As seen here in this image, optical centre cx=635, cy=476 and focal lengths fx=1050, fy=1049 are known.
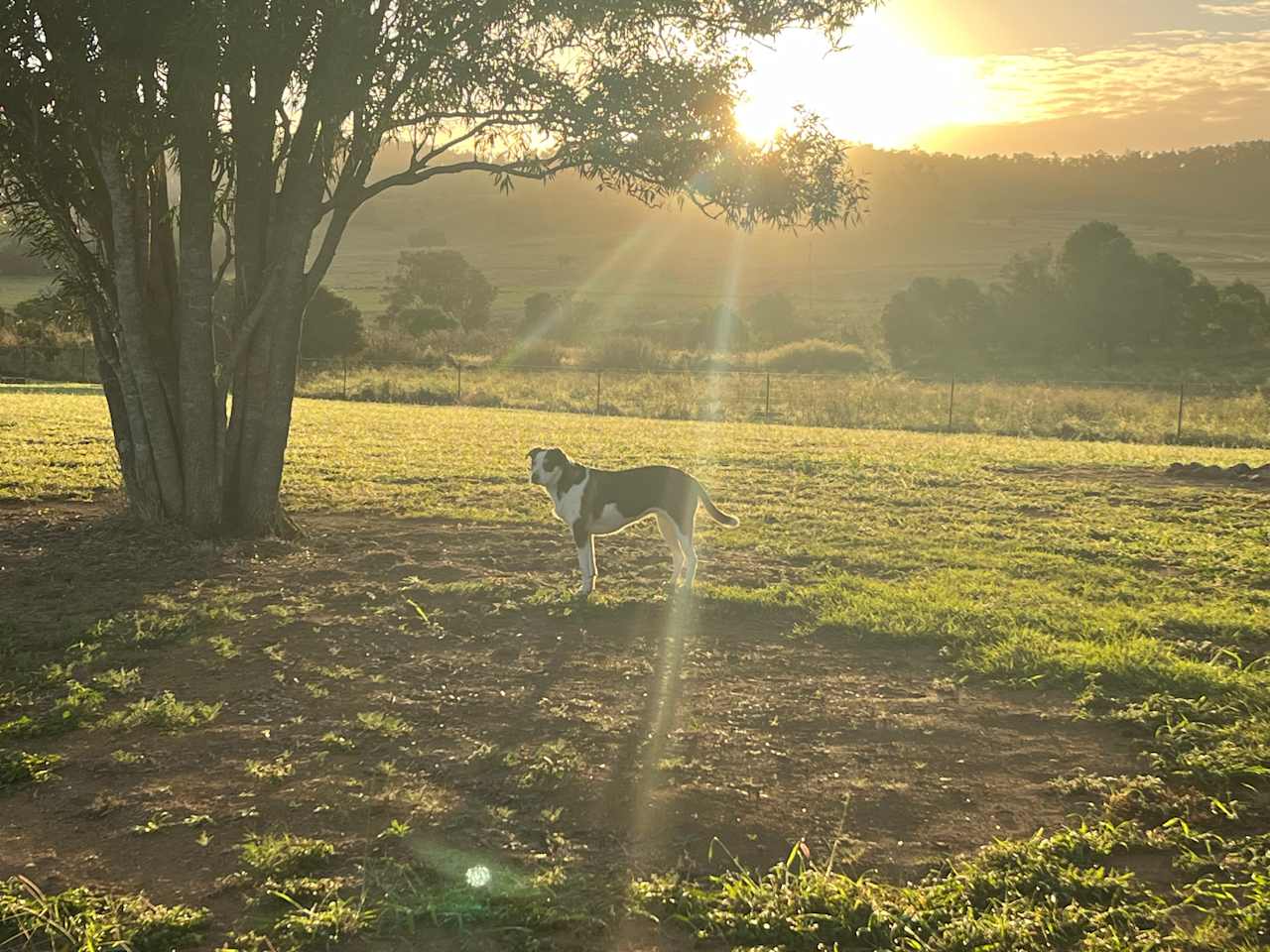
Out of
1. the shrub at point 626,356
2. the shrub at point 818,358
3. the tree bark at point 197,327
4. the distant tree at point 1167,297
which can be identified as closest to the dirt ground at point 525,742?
the tree bark at point 197,327

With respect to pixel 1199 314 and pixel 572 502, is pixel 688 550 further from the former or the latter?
pixel 1199 314

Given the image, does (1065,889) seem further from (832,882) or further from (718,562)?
(718,562)

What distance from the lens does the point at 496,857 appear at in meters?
4.21

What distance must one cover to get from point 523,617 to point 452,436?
585 inches

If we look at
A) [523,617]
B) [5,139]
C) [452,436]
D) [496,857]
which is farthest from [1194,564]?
[452,436]

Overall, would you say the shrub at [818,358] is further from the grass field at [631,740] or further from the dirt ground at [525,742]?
the dirt ground at [525,742]

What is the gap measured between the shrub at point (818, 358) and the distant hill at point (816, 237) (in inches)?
1039

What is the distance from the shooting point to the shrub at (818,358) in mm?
56750

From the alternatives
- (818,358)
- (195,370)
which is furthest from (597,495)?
→ (818,358)

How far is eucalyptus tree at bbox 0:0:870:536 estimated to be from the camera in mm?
9172

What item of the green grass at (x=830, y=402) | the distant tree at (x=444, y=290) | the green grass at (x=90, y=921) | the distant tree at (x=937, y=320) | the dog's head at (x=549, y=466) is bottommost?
the green grass at (x=90, y=921)

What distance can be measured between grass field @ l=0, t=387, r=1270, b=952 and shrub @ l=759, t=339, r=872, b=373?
4538 cm

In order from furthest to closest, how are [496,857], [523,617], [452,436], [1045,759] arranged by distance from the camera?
[452,436], [523,617], [1045,759], [496,857]

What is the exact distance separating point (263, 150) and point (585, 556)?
5248mm
